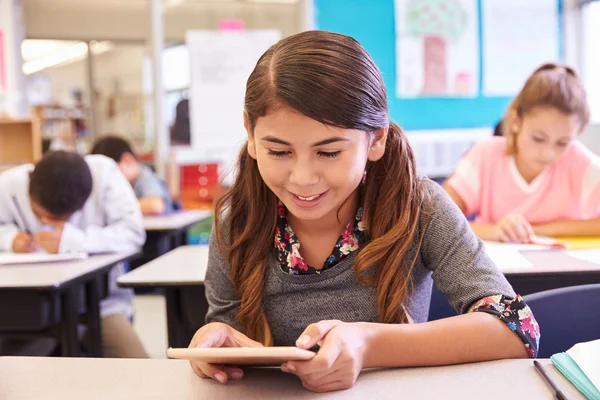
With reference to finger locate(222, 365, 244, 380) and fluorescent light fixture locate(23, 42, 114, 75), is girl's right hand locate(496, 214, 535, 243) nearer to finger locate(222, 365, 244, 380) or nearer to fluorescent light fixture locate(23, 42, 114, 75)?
finger locate(222, 365, 244, 380)

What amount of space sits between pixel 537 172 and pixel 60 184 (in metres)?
1.69

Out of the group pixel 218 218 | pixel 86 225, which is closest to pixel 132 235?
pixel 86 225

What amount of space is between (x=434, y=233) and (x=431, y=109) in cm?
389

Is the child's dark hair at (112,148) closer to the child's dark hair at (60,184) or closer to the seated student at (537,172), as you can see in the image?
the child's dark hair at (60,184)

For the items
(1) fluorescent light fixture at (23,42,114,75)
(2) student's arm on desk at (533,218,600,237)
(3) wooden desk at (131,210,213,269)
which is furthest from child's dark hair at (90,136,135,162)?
(1) fluorescent light fixture at (23,42,114,75)

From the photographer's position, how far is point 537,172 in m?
2.37

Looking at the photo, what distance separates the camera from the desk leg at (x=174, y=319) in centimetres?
201

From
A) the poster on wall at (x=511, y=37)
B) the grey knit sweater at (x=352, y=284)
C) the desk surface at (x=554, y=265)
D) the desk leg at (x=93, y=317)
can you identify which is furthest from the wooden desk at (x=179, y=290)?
the poster on wall at (x=511, y=37)

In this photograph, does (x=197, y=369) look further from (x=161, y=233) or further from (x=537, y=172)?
(x=161, y=233)

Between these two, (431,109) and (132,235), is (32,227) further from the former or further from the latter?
(431,109)

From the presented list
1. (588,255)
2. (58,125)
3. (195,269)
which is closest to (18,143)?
(58,125)

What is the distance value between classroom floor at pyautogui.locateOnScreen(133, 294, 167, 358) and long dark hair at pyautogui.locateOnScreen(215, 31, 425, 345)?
201 cm

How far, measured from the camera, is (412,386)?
937 mm

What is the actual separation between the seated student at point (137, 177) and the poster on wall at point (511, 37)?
254cm
